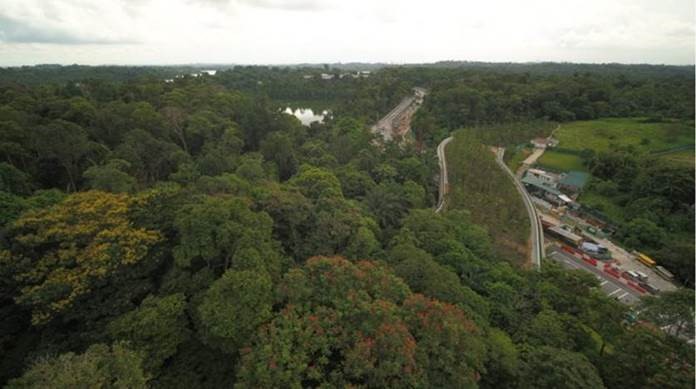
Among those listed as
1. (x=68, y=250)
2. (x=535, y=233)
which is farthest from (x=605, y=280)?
(x=68, y=250)

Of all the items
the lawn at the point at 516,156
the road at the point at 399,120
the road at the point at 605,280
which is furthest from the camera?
the road at the point at 399,120

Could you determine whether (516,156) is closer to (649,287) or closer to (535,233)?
(535,233)

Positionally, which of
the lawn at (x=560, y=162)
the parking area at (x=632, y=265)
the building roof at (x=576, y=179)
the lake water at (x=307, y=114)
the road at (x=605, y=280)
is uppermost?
the lake water at (x=307, y=114)

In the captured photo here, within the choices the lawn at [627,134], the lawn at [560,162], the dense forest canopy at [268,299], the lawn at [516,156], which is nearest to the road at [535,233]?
the dense forest canopy at [268,299]

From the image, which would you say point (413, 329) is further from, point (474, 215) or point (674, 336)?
point (474, 215)

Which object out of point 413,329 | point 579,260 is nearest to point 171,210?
point 413,329

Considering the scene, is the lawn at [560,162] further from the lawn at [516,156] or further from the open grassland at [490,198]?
the open grassland at [490,198]

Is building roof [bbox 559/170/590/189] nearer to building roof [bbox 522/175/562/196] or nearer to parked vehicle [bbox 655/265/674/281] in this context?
building roof [bbox 522/175/562/196]
